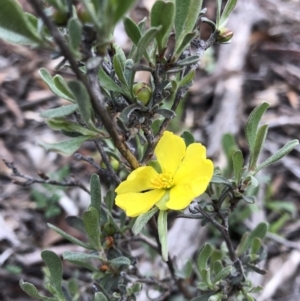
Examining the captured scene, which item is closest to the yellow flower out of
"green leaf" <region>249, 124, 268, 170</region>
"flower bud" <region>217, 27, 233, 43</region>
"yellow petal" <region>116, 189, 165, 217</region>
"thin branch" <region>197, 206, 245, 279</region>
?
"yellow petal" <region>116, 189, 165, 217</region>

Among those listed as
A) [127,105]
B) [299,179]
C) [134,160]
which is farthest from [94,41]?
[299,179]

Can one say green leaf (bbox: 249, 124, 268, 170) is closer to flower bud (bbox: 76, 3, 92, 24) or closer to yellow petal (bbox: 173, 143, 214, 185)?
yellow petal (bbox: 173, 143, 214, 185)

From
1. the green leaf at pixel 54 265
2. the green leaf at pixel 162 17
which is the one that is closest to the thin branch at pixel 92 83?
the green leaf at pixel 162 17

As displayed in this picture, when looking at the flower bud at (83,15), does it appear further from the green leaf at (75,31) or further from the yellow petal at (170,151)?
the yellow petal at (170,151)

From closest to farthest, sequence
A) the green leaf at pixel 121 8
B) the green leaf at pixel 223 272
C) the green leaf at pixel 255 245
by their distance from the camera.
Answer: the green leaf at pixel 121 8, the green leaf at pixel 223 272, the green leaf at pixel 255 245

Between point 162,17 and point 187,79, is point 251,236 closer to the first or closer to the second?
point 187,79

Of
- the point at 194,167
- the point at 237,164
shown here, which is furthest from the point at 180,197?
the point at 237,164
